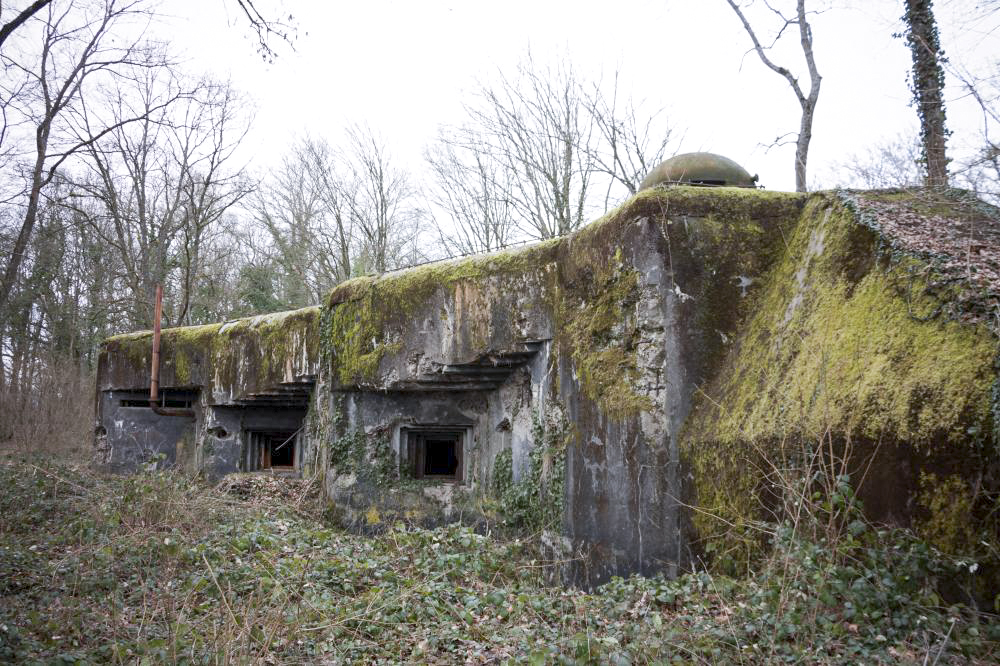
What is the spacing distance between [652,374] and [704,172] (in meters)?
2.48

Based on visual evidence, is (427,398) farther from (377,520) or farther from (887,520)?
(887,520)

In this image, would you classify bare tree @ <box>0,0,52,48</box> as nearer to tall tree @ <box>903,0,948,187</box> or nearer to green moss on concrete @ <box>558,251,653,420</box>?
green moss on concrete @ <box>558,251,653,420</box>

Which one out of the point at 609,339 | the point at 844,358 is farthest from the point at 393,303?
the point at 844,358

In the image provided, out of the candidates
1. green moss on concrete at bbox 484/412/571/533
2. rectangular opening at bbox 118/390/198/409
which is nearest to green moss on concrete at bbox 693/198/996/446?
green moss on concrete at bbox 484/412/571/533

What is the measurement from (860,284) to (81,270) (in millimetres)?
21123

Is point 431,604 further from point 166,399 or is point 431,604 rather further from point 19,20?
point 166,399

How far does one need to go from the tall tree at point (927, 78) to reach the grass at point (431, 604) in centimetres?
704

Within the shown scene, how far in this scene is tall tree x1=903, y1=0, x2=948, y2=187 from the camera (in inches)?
361

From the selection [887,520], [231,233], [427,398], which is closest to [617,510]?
[887,520]

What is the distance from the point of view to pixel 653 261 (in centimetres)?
557

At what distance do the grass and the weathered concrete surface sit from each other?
0.41 m

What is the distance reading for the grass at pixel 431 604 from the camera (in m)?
3.40

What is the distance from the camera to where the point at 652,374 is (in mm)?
5492

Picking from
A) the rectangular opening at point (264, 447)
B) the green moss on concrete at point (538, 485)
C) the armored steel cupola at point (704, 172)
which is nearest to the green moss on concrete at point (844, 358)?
the armored steel cupola at point (704, 172)
